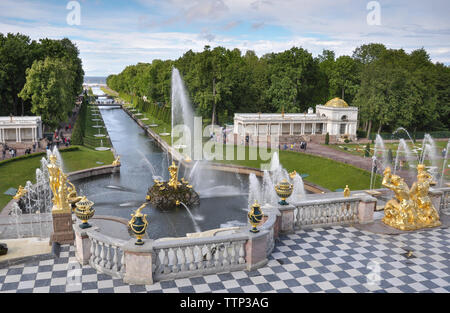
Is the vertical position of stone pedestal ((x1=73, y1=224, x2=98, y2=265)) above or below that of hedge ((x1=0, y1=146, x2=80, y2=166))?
above

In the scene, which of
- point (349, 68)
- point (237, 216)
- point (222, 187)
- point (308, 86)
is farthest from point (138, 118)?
point (237, 216)

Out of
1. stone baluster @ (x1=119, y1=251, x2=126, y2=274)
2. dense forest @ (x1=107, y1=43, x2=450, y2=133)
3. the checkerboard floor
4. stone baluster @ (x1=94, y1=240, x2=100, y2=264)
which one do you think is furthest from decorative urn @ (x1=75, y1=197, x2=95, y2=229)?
dense forest @ (x1=107, y1=43, x2=450, y2=133)

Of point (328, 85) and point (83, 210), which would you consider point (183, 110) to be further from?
point (83, 210)

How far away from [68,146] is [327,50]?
71901mm

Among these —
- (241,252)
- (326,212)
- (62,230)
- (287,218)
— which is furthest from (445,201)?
(62,230)

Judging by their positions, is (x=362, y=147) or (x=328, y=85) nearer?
(x=362, y=147)

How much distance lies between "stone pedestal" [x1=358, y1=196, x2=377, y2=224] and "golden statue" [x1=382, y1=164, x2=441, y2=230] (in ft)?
2.19

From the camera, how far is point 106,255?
12.6 metres

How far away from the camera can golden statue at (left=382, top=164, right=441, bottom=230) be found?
55.8 ft

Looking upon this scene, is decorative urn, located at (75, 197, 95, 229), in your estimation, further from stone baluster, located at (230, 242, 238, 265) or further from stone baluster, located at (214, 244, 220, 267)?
stone baluster, located at (230, 242, 238, 265)

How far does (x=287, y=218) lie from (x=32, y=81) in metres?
49.1
